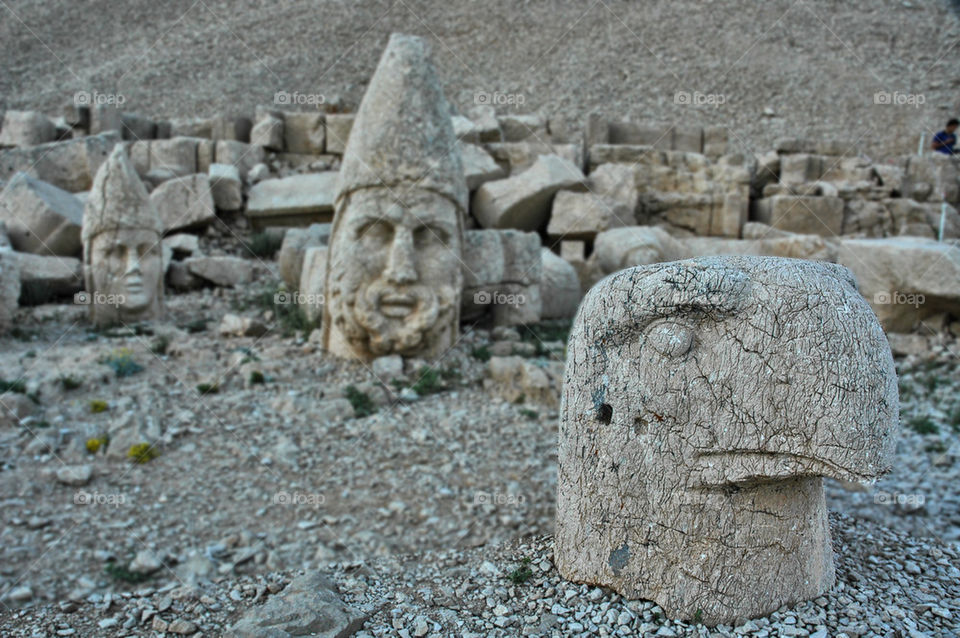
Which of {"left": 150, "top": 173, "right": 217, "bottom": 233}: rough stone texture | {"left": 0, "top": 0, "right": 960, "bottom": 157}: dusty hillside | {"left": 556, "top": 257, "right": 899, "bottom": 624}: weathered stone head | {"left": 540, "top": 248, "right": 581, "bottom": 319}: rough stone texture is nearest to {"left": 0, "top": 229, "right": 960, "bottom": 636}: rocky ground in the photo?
{"left": 556, "top": 257, "right": 899, "bottom": 624}: weathered stone head

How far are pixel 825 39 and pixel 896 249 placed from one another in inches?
741

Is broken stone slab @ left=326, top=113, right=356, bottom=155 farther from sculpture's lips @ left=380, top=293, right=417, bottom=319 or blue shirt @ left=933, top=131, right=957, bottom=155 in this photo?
blue shirt @ left=933, top=131, right=957, bottom=155

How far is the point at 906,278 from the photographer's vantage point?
7324mm

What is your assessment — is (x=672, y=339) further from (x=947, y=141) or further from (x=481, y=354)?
(x=947, y=141)

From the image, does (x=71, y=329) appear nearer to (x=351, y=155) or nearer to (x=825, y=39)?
(x=351, y=155)

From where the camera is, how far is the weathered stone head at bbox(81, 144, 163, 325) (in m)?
7.70

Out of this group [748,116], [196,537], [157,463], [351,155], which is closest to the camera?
[196,537]

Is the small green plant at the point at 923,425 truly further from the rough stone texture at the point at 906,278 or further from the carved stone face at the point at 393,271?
the carved stone face at the point at 393,271

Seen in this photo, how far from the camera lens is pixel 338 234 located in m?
6.50

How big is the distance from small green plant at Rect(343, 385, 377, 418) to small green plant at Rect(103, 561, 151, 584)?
6.68 ft

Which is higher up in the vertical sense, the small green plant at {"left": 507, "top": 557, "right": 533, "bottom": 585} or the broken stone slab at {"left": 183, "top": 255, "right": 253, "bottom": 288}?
the broken stone slab at {"left": 183, "top": 255, "right": 253, "bottom": 288}

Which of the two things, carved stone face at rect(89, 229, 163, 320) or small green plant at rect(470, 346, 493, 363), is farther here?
carved stone face at rect(89, 229, 163, 320)

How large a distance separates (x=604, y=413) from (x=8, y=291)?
22.6 feet

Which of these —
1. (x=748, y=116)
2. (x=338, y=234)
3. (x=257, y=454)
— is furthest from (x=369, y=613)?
(x=748, y=116)
